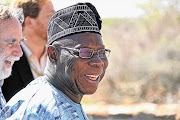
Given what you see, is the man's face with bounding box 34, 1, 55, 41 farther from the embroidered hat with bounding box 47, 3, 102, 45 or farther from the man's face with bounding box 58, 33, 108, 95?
the man's face with bounding box 58, 33, 108, 95

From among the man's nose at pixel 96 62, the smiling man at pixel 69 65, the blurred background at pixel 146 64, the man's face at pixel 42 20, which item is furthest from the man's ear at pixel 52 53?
the blurred background at pixel 146 64

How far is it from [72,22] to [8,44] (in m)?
0.83

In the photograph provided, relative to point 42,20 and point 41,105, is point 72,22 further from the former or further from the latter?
point 42,20

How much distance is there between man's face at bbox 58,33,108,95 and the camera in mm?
2031

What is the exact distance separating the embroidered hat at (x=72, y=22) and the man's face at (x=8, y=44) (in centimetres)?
68

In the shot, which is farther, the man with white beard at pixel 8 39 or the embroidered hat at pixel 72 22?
the man with white beard at pixel 8 39

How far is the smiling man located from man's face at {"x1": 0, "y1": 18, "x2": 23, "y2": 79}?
672mm

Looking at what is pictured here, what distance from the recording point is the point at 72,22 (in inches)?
82.2

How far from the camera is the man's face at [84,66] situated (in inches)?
80.0

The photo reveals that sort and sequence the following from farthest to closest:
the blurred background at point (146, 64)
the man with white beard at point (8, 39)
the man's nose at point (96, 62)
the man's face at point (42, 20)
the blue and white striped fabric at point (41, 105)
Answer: the blurred background at point (146, 64)
the man's face at point (42, 20)
the man with white beard at point (8, 39)
the man's nose at point (96, 62)
the blue and white striped fabric at point (41, 105)

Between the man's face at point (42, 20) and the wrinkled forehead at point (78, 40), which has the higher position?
the man's face at point (42, 20)

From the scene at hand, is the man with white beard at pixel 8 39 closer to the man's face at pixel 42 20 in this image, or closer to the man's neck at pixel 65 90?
the man's neck at pixel 65 90

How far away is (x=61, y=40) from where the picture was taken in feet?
6.85

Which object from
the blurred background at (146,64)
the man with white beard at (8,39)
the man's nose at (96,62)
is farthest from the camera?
the blurred background at (146,64)
